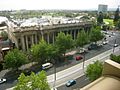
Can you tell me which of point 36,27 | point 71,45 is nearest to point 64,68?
point 71,45

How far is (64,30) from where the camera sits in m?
59.9

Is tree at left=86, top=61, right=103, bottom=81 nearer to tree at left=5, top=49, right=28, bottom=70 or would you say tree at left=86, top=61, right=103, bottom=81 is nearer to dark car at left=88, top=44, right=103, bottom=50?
tree at left=5, top=49, right=28, bottom=70

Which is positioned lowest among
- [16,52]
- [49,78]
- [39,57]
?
[49,78]

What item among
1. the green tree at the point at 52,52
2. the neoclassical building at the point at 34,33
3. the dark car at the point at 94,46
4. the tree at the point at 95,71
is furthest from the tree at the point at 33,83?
the dark car at the point at 94,46

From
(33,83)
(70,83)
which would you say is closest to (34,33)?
(70,83)

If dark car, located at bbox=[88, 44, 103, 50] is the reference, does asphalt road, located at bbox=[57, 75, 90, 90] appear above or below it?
below

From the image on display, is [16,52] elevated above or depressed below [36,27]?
below

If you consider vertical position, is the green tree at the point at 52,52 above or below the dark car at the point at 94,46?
above

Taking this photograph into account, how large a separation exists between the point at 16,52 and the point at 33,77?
15238 mm

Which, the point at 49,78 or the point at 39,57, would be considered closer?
the point at 49,78

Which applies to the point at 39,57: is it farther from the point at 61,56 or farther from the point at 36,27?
the point at 36,27

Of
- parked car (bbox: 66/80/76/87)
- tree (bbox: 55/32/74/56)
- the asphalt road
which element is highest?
tree (bbox: 55/32/74/56)

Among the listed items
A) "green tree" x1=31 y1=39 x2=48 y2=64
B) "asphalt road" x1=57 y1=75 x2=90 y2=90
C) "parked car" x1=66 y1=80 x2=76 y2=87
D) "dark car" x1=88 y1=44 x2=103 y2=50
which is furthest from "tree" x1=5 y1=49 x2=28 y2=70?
"dark car" x1=88 y1=44 x2=103 y2=50

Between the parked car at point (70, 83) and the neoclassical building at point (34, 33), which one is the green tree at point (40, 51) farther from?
the parked car at point (70, 83)
